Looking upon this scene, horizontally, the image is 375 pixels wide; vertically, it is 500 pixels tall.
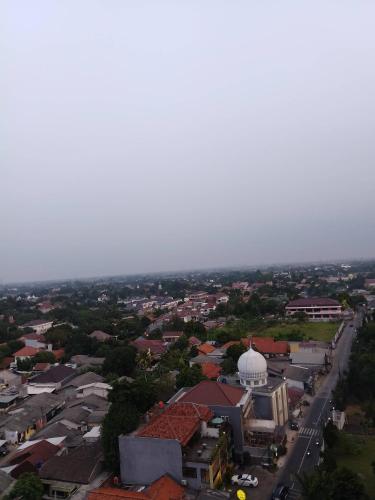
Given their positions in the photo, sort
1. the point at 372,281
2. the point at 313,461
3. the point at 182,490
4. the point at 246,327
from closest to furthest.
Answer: the point at 182,490 < the point at 313,461 < the point at 246,327 < the point at 372,281

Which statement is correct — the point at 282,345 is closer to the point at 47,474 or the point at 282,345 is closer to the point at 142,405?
the point at 142,405

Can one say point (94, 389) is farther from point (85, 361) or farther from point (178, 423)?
point (178, 423)

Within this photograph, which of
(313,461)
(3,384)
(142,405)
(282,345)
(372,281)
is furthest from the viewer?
(372,281)

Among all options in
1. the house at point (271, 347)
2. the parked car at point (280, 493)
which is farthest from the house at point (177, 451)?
the house at point (271, 347)

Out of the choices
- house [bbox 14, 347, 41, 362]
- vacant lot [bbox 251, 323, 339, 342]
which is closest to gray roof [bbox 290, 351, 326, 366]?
vacant lot [bbox 251, 323, 339, 342]

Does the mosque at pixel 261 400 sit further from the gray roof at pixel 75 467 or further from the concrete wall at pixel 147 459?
the gray roof at pixel 75 467

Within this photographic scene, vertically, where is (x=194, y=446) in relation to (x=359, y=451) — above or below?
above

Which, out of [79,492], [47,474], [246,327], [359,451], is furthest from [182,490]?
[246,327]
